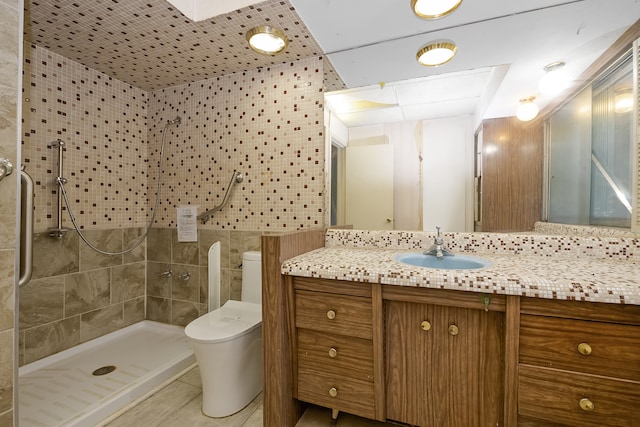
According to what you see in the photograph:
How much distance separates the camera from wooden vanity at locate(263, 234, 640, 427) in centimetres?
87

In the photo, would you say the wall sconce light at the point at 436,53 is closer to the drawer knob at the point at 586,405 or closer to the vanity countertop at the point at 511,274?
the vanity countertop at the point at 511,274

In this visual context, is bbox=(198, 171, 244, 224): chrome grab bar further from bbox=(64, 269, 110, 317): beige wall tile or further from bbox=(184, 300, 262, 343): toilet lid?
bbox=(64, 269, 110, 317): beige wall tile

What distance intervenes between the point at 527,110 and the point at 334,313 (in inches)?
54.6

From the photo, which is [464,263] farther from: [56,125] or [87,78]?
[87,78]

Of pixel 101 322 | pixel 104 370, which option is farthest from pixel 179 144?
pixel 104 370

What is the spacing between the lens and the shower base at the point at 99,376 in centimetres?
140

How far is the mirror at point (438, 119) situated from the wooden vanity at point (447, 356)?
0.61 metres

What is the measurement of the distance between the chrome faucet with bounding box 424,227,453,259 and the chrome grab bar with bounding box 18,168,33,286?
5.76 ft

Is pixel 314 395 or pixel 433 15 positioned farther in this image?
pixel 433 15

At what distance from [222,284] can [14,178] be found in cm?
134

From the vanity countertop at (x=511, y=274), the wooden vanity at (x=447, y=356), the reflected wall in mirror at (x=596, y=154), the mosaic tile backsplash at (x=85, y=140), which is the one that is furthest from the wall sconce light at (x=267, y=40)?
the reflected wall in mirror at (x=596, y=154)

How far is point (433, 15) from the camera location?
53.6 inches

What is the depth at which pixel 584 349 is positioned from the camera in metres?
0.88

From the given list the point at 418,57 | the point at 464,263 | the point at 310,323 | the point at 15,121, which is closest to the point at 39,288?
the point at 15,121
